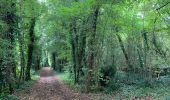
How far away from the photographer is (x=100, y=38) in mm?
23547

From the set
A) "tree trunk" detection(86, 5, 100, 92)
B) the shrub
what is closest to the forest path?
"tree trunk" detection(86, 5, 100, 92)

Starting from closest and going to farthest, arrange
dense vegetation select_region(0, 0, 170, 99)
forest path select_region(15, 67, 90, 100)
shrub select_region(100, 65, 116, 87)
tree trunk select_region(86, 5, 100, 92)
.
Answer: forest path select_region(15, 67, 90, 100)
dense vegetation select_region(0, 0, 170, 99)
tree trunk select_region(86, 5, 100, 92)
shrub select_region(100, 65, 116, 87)

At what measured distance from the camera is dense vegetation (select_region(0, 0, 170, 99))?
Answer: 1922 cm

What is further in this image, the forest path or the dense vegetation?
the dense vegetation

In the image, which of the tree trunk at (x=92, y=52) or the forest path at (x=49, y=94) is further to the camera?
the tree trunk at (x=92, y=52)

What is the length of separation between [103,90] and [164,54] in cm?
921

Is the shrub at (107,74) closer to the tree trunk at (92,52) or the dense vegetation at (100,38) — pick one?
the dense vegetation at (100,38)

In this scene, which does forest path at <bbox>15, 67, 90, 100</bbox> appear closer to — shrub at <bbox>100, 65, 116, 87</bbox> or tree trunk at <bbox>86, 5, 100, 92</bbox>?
tree trunk at <bbox>86, 5, 100, 92</bbox>

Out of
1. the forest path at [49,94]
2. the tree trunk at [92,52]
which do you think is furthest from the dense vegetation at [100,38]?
the forest path at [49,94]

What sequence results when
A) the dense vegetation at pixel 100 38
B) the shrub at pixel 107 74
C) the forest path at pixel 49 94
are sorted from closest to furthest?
1. the forest path at pixel 49 94
2. the dense vegetation at pixel 100 38
3. the shrub at pixel 107 74

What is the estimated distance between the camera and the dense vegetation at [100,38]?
757 inches

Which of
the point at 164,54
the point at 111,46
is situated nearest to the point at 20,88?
the point at 111,46

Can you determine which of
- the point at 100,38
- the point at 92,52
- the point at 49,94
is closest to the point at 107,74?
the point at 92,52

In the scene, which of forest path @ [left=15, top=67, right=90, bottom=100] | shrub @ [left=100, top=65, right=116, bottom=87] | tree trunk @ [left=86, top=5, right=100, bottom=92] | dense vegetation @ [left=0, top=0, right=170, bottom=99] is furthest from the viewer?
shrub @ [left=100, top=65, right=116, bottom=87]
